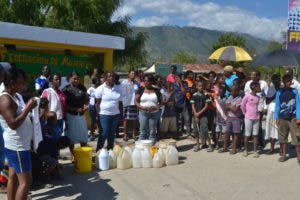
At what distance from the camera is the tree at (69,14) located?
23.1 meters

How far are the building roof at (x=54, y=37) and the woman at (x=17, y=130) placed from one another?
208 inches

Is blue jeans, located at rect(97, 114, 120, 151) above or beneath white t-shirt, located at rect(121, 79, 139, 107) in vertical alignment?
beneath

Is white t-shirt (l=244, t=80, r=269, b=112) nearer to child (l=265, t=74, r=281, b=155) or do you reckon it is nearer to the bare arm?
child (l=265, t=74, r=281, b=155)

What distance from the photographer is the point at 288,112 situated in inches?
301

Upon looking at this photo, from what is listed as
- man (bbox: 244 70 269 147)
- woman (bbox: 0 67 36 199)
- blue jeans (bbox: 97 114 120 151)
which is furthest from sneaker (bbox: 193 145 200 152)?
woman (bbox: 0 67 36 199)

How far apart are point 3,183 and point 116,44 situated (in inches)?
252

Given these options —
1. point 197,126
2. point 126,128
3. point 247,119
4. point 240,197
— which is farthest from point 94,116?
point 240,197

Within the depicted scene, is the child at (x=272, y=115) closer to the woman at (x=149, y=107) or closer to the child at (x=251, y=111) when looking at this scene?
the child at (x=251, y=111)

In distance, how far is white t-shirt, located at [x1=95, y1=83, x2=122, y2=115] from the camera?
24.6 ft

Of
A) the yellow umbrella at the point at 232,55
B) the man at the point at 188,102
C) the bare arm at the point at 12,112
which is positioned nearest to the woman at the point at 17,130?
the bare arm at the point at 12,112

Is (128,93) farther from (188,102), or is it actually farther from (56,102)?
(56,102)

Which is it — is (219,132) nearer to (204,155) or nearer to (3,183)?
(204,155)

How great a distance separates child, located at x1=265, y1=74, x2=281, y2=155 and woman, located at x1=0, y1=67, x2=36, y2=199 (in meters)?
5.65

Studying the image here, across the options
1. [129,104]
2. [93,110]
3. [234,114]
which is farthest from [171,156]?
[93,110]
